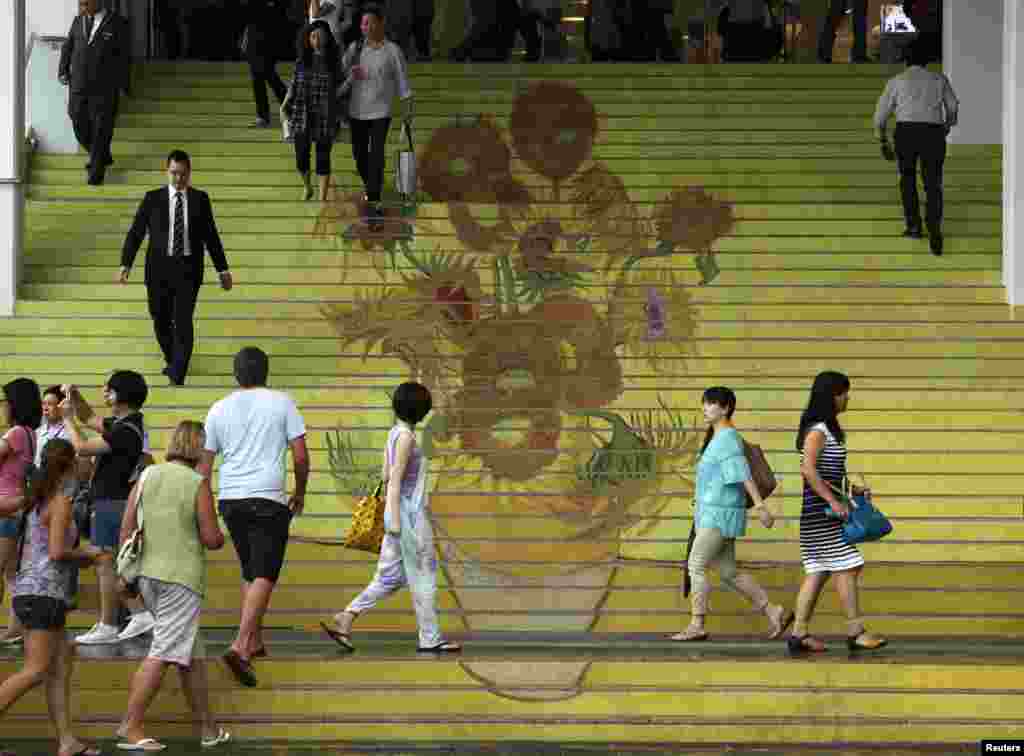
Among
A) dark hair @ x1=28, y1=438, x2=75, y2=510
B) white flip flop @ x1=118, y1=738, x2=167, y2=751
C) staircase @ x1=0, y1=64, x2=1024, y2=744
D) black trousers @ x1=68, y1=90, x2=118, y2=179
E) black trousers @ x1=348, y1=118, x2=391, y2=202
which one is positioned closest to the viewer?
dark hair @ x1=28, y1=438, x2=75, y2=510

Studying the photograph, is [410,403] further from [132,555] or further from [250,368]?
[132,555]

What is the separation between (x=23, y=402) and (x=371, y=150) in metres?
6.53

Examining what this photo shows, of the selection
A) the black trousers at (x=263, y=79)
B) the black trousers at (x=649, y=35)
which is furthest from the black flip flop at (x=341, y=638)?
the black trousers at (x=649, y=35)

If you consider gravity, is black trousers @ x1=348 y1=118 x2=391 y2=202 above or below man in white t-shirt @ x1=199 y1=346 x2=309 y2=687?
above

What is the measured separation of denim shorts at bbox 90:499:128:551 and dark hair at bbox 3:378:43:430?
0.56m

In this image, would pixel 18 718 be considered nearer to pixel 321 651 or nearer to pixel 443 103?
pixel 321 651

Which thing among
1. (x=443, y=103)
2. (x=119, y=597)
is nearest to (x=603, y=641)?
(x=119, y=597)

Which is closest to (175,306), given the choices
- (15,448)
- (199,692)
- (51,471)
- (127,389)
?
(127,389)

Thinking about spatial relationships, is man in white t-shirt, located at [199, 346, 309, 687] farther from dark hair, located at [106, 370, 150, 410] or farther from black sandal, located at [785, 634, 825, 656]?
black sandal, located at [785, 634, 825, 656]

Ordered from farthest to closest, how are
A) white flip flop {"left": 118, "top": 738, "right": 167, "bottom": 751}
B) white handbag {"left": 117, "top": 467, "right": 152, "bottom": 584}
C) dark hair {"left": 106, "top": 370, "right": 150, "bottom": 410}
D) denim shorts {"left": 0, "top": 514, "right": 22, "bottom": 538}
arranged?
denim shorts {"left": 0, "top": 514, "right": 22, "bottom": 538}
dark hair {"left": 106, "top": 370, "right": 150, "bottom": 410}
white flip flop {"left": 118, "top": 738, "right": 167, "bottom": 751}
white handbag {"left": 117, "top": 467, "right": 152, "bottom": 584}

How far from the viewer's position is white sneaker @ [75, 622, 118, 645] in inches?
412

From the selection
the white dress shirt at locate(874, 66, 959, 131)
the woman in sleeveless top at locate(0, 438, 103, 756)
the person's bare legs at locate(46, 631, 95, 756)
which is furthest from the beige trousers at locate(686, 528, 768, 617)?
the white dress shirt at locate(874, 66, 959, 131)

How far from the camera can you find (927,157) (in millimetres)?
15969

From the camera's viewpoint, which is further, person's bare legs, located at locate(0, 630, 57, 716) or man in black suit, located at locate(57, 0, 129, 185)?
man in black suit, located at locate(57, 0, 129, 185)
